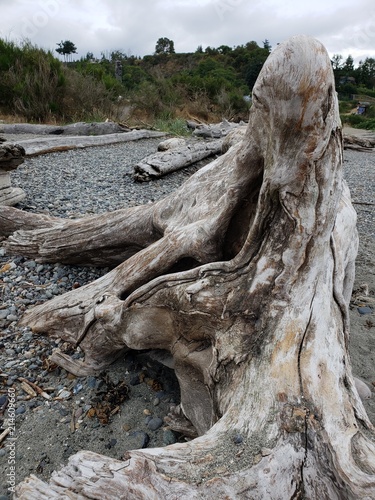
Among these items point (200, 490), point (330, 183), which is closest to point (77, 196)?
point (330, 183)

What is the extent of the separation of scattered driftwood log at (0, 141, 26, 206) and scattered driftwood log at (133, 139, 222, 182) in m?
2.21

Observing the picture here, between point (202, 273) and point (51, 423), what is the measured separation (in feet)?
3.82

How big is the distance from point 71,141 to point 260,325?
7.93 m

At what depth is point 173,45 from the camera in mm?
50250

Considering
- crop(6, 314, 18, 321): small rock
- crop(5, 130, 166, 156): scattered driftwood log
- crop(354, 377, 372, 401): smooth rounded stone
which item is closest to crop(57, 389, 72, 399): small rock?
crop(6, 314, 18, 321): small rock

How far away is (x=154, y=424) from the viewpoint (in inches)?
85.4

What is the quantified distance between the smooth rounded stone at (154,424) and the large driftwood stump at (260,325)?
0.14 meters

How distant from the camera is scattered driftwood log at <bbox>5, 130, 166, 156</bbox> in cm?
780

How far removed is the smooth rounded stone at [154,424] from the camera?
2158 mm

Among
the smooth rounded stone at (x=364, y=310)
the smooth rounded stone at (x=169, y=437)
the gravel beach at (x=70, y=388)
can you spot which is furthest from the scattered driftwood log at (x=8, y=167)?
the smooth rounded stone at (x=364, y=310)

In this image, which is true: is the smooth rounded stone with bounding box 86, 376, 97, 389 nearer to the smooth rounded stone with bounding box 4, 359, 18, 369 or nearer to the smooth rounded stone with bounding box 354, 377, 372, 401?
the smooth rounded stone with bounding box 4, 359, 18, 369

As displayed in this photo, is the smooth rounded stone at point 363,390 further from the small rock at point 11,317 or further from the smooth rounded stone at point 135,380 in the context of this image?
the small rock at point 11,317

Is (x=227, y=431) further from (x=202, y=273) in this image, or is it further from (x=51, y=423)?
(x=51, y=423)

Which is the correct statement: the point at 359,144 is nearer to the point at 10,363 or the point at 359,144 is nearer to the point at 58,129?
the point at 58,129
